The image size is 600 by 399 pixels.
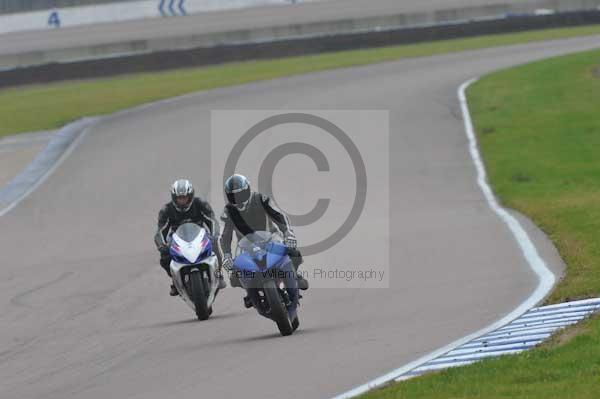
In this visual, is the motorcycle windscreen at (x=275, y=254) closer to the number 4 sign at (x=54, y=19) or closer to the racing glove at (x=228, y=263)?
the racing glove at (x=228, y=263)

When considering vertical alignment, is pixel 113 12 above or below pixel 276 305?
above

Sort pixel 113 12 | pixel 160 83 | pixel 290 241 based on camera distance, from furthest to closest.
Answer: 1. pixel 113 12
2. pixel 160 83
3. pixel 290 241

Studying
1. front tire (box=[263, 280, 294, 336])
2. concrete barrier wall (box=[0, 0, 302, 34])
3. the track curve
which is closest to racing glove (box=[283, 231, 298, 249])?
front tire (box=[263, 280, 294, 336])

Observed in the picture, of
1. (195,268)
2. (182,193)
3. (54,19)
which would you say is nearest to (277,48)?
(54,19)

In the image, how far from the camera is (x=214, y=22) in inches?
1996

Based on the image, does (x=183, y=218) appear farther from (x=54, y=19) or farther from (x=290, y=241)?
(x=54, y=19)

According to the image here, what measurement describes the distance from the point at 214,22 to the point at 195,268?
1545 inches

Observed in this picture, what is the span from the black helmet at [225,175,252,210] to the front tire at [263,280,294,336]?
933 millimetres

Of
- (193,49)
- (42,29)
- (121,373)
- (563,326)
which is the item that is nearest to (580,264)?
(563,326)

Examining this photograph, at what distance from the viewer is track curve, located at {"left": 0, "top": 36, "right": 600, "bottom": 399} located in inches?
372

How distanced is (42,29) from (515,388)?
4499cm

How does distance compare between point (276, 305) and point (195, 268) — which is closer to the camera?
point (276, 305)

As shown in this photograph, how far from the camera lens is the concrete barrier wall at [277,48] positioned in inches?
1783

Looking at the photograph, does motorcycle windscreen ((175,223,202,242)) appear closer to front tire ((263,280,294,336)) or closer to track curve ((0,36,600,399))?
track curve ((0,36,600,399))
